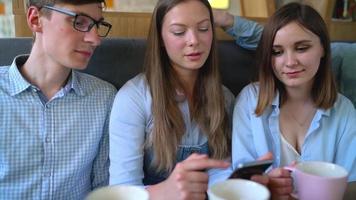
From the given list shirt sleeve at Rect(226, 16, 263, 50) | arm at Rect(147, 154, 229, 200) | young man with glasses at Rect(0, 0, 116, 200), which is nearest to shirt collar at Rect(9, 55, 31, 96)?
young man with glasses at Rect(0, 0, 116, 200)

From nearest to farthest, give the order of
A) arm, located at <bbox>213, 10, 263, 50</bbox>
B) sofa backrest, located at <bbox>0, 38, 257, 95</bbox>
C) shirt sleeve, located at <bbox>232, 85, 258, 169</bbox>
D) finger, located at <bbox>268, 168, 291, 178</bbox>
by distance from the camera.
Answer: finger, located at <bbox>268, 168, 291, 178</bbox>, shirt sleeve, located at <bbox>232, 85, 258, 169</bbox>, sofa backrest, located at <bbox>0, 38, 257, 95</bbox>, arm, located at <bbox>213, 10, 263, 50</bbox>

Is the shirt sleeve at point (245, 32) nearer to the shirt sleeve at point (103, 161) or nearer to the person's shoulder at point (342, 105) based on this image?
the person's shoulder at point (342, 105)

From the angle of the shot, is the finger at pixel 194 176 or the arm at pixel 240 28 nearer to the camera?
the finger at pixel 194 176

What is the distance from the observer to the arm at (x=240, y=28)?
1412 mm

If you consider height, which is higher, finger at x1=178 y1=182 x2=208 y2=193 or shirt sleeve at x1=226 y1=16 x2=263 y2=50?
shirt sleeve at x1=226 y1=16 x2=263 y2=50

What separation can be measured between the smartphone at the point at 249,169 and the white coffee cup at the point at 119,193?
179mm

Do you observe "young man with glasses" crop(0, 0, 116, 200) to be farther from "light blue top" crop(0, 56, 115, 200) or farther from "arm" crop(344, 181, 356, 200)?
"arm" crop(344, 181, 356, 200)

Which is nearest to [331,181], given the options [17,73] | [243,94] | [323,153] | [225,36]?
[323,153]

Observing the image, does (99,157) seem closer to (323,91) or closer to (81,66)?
(81,66)

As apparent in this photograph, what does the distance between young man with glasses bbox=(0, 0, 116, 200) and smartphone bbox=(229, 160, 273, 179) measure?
0.59 meters

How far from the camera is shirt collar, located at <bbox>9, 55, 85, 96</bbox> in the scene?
1.04m

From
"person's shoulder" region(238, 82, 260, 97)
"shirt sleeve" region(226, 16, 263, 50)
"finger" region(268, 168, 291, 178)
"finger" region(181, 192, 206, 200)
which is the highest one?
"shirt sleeve" region(226, 16, 263, 50)

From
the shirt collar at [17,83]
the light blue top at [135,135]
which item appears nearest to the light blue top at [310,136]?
the light blue top at [135,135]

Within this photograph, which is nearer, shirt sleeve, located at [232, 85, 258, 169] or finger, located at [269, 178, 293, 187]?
finger, located at [269, 178, 293, 187]
